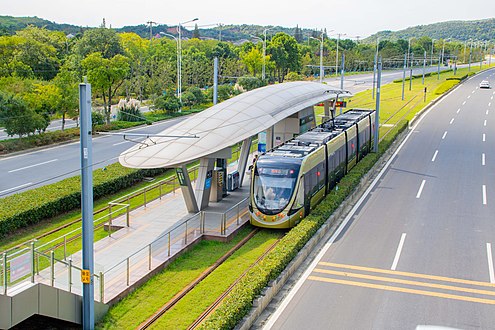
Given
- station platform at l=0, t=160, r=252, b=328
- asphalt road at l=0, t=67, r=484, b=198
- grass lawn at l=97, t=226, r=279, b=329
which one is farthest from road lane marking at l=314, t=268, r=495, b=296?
asphalt road at l=0, t=67, r=484, b=198

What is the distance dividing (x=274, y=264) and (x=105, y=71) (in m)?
34.1

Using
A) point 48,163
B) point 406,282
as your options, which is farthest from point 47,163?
point 406,282

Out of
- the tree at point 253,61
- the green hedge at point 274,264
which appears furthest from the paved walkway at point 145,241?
the tree at point 253,61

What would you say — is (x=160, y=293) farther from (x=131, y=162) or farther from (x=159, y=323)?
(x=131, y=162)

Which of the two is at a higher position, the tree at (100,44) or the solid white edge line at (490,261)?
the tree at (100,44)

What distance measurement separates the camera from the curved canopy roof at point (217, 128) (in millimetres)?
20656

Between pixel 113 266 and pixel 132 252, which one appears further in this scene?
pixel 132 252

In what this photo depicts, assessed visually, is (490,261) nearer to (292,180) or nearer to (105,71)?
(292,180)

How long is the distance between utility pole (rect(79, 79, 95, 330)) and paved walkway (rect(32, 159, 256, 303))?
2.53 ft

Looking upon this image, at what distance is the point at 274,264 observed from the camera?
16125mm

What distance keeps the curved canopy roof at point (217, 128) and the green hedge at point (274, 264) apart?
13.4 feet

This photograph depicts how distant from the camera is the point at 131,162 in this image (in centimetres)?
2067

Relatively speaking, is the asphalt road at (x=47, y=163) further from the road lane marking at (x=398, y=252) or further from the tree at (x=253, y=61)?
the tree at (x=253, y=61)

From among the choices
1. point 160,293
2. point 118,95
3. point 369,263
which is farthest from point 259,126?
point 118,95
